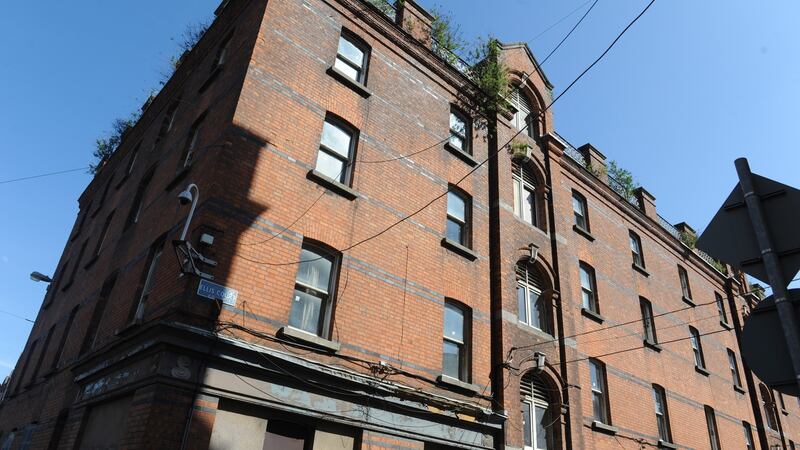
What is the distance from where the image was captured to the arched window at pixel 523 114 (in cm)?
1846

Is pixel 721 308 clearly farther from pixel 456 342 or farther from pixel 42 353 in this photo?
pixel 42 353

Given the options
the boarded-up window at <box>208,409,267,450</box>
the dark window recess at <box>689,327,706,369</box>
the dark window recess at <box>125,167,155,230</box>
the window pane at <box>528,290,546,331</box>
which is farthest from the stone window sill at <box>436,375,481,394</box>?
the dark window recess at <box>689,327,706,369</box>

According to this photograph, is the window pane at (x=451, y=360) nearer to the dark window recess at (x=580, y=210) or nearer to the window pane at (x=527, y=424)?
the window pane at (x=527, y=424)

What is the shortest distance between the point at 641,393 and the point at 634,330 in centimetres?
228

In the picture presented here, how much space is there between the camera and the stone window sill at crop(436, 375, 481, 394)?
11.2 metres

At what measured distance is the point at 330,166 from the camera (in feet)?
38.5

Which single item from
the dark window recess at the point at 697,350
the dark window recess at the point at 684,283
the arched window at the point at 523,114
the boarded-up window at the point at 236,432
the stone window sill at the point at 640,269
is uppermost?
the arched window at the point at 523,114

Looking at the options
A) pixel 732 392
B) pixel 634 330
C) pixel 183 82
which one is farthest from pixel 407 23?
pixel 732 392

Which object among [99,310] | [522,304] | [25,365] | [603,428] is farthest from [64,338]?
[603,428]

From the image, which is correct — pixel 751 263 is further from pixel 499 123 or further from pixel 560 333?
pixel 499 123

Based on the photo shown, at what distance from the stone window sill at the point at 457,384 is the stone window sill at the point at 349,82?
7.18 m

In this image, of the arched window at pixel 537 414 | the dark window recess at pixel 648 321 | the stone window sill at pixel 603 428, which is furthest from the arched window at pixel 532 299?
the dark window recess at pixel 648 321

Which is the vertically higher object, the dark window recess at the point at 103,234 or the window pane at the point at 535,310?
the dark window recess at the point at 103,234

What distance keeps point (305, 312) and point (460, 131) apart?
845 cm
